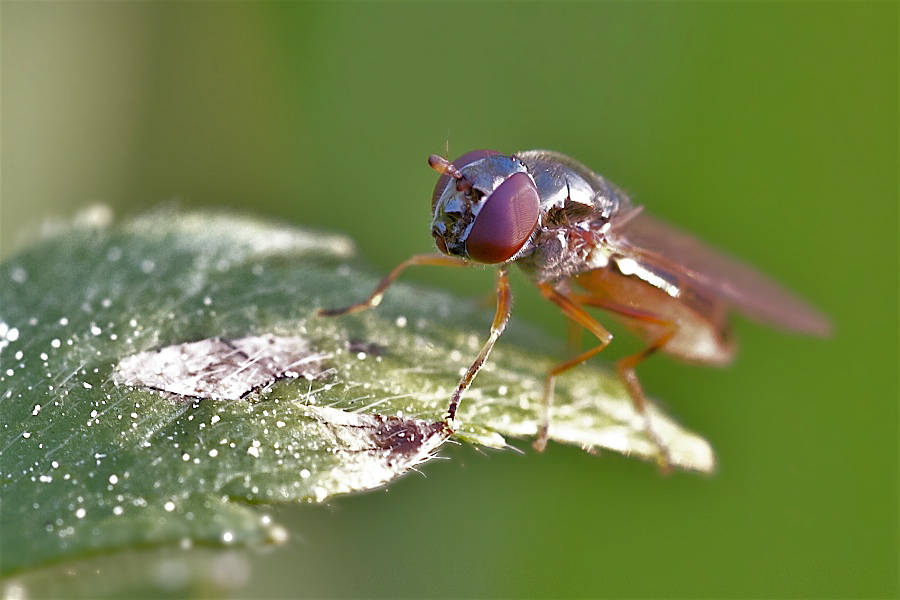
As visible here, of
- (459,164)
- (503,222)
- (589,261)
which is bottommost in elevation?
(589,261)

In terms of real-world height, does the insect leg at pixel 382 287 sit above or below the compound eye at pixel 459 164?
below

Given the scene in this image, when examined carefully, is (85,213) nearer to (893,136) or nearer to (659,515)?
(659,515)

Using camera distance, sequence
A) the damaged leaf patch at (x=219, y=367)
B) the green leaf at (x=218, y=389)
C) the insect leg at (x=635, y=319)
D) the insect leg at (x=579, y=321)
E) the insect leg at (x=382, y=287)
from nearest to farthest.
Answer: the green leaf at (x=218, y=389)
the damaged leaf patch at (x=219, y=367)
the insect leg at (x=382, y=287)
the insect leg at (x=579, y=321)
the insect leg at (x=635, y=319)

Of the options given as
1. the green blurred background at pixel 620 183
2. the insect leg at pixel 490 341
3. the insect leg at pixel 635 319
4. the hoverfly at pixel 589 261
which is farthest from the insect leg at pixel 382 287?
the green blurred background at pixel 620 183

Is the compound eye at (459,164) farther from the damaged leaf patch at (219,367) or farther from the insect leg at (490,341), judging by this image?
the damaged leaf patch at (219,367)

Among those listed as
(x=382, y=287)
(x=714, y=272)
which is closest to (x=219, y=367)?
(x=382, y=287)

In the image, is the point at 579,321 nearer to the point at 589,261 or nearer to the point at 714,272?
the point at 589,261

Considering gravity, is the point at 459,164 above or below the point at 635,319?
above
